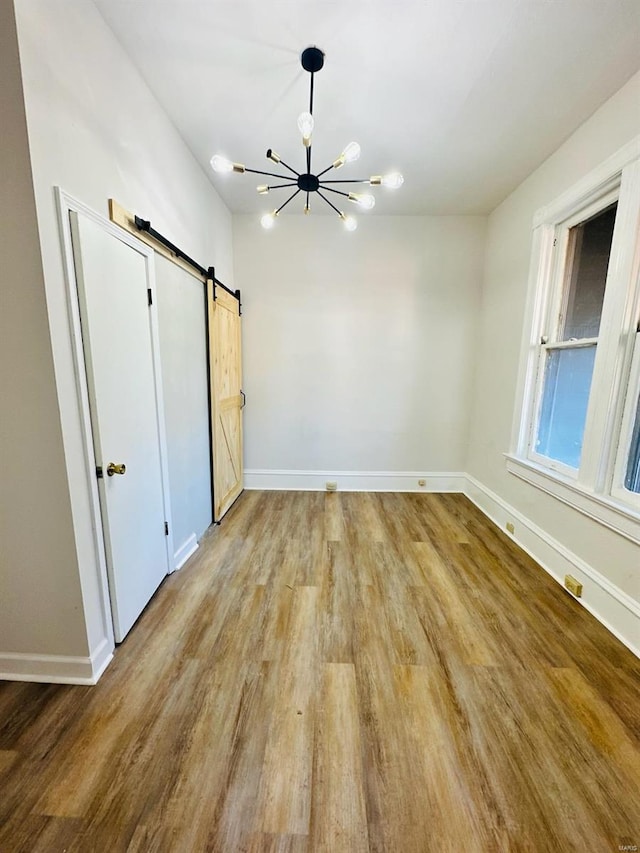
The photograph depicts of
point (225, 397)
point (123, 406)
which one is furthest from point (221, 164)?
point (225, 397)

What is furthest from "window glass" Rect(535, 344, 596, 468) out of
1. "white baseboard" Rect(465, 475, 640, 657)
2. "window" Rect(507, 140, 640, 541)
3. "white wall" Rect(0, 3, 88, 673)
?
"white wall" Rect(0, 3, 88, 673)

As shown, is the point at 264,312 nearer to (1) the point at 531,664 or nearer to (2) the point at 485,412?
(2) the point at 485,412

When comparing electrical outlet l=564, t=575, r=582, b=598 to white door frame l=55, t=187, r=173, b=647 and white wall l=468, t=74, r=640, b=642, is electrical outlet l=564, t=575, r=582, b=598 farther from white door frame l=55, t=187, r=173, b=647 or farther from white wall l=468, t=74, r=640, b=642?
white door frame l=55, t=187, r=173, b=647

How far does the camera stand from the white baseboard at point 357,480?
12.9ft

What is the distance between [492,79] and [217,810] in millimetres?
3546

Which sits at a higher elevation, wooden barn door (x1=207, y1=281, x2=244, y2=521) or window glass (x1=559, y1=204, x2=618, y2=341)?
window glass (x1=559, y1=204, x2=618, y2=341)

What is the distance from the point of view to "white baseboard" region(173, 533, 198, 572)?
7.73 ft

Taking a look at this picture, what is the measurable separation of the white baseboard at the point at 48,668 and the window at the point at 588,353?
2801 mm

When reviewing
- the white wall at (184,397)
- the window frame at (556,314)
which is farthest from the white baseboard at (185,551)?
the window frame at (556,314)

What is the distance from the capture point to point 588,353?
88.5 inches

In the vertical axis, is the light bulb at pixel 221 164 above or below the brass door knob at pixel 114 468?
above

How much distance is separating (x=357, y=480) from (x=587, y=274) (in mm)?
2786

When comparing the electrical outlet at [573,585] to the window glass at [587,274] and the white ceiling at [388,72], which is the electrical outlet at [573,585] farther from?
the white ceiling at [388,72]

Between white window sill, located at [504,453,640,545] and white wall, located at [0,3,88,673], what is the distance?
276cm
